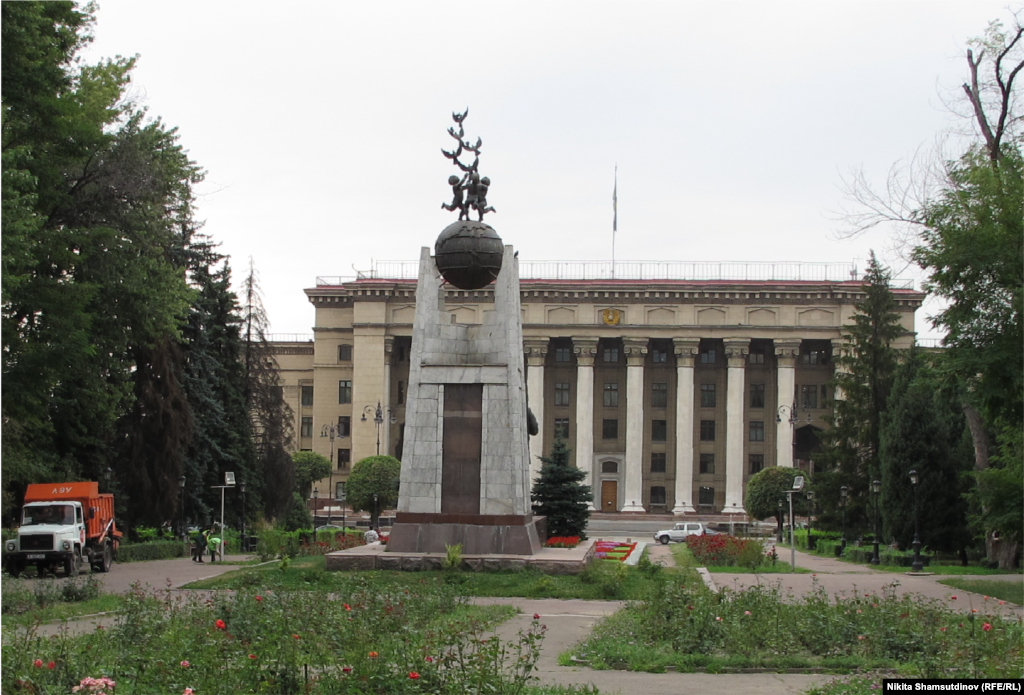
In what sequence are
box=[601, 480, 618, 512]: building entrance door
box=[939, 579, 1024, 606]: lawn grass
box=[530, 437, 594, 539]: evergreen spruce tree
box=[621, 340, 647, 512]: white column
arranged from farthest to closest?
box=[601, 480, 618, 512]: building entrance door, box=[621, 340, 647, 512]: white column, box=[530, 437, 594, 539]: evergreen spruce tree, box=[939, 579, 1024, 606]: lawn grass

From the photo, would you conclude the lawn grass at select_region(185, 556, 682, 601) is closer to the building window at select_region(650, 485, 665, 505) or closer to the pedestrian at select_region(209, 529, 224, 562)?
the pedestrian at select_region(209, 529, 224, 562)

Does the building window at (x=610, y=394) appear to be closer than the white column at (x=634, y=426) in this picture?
No

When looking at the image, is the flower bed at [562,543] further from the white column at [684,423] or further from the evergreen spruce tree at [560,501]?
the white column at [684,423]

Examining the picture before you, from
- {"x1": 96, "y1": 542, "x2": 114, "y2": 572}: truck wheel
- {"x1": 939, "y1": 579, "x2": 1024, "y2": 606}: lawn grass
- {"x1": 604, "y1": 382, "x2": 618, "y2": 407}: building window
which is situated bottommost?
{"x1": 96, "y1": 542, "x2": 114, "y2": 572}: truck wheel

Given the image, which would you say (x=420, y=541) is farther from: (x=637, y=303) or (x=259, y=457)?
(x=637, y=303)

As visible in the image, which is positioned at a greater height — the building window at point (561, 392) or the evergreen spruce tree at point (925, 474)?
the building window at point (561, 392)

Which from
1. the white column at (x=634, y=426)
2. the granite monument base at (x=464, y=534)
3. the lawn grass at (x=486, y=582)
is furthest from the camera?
the white column at (x=634, y=426)

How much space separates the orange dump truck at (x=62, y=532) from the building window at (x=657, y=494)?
50315 mm

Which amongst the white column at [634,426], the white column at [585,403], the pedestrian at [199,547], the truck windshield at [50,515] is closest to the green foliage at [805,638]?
the truck windshield at [50,515]

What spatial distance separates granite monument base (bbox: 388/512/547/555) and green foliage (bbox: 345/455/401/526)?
36.5 meters

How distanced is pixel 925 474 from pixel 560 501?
13504 mm

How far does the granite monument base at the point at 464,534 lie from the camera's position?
21219mm

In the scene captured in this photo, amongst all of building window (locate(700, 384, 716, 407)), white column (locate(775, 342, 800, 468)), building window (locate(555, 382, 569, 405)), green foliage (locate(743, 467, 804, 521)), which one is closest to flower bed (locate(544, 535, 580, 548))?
green foliage (locate(743, 467, 804, 521))

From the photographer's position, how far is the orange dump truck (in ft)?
83.8
